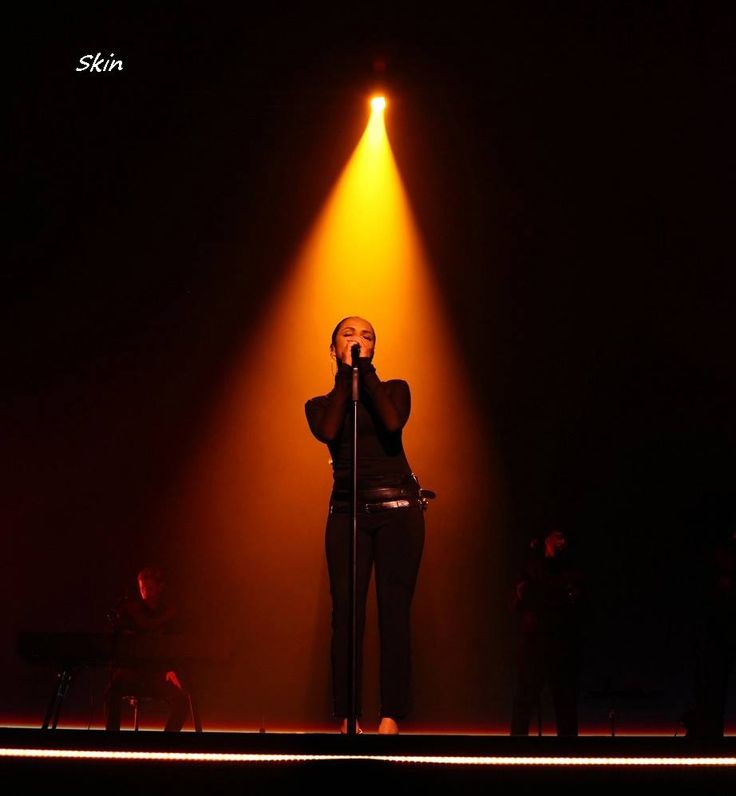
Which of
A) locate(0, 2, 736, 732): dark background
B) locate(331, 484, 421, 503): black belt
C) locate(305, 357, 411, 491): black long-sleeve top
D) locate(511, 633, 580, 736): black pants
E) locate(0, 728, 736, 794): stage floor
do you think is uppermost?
locate(0, 2, 736, 732): dark background

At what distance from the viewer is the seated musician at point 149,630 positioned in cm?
541

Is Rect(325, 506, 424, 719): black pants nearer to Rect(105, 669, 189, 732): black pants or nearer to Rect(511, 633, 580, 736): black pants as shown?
Rect(105, 669, 189, 732): black pants

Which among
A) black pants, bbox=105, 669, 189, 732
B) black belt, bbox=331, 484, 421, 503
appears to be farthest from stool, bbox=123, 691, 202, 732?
black belt, bbox=331, 484, 421, 503

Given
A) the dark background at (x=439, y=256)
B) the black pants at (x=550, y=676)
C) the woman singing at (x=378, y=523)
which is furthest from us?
the dark background at (x=439, y=256)

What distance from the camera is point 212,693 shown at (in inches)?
265

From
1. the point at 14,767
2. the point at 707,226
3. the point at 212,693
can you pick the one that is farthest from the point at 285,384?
the point at 14,767

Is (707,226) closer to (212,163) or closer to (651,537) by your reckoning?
(651,537)

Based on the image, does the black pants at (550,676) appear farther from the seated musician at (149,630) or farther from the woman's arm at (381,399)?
the woman's arm at (381,399)

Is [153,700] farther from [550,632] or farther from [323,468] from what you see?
[550,632]

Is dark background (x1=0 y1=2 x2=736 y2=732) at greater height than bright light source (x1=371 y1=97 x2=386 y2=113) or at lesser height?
lesser

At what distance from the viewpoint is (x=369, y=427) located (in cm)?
348

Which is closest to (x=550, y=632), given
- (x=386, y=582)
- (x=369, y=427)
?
(x=386, y=582)

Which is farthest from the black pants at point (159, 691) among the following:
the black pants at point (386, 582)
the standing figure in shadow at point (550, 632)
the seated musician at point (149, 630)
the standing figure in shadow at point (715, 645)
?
the standing figure in shadow at point (715, 645)

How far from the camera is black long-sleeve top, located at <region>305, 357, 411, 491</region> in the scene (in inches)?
133
